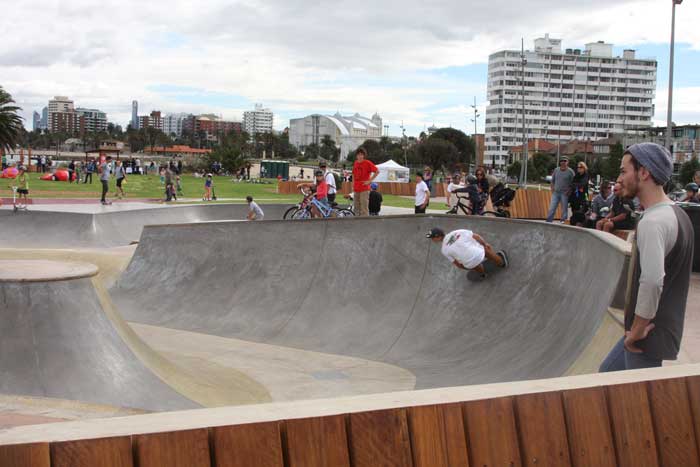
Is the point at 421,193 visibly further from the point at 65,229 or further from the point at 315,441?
the point at 315,441

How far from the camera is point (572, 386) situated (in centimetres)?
251

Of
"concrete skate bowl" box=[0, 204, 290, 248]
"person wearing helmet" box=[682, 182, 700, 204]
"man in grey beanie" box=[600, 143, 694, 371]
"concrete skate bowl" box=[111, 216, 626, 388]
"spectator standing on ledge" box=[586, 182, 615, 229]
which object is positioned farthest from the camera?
"concrete skate bowl" box=[0, 204, 290, 248]

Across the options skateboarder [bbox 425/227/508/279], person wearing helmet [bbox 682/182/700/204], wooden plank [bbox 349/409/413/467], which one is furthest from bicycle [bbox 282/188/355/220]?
wooden plank [bbox 349/409/413/467]

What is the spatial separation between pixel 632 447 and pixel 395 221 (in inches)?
343

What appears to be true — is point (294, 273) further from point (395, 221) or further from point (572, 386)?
point (572, 386)

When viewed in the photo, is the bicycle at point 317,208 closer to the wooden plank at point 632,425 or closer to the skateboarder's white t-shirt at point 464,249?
the skateboarder's white t-shirt at point 464,249

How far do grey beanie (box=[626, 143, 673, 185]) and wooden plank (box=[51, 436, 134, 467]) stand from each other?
8.88 feet

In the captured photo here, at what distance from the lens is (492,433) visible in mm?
2340

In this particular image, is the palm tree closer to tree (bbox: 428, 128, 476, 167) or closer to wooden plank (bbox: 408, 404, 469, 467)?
wooden plank (bbox: 408, 404, 469, 467)

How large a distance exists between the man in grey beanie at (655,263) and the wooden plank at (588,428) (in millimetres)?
959

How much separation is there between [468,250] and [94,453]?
7473 mm

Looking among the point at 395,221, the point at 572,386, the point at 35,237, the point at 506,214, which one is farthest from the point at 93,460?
the point at 35,237

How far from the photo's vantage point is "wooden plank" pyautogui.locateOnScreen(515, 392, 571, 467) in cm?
239

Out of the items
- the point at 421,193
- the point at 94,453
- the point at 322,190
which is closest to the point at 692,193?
the point at 421,193
